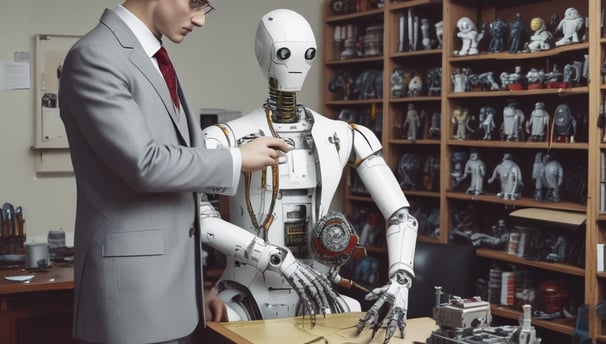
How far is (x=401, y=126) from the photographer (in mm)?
5137

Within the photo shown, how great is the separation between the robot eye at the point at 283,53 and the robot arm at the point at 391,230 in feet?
1.20

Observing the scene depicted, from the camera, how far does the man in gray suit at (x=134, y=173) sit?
156 centimetres

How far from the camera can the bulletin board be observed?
4.54 meters

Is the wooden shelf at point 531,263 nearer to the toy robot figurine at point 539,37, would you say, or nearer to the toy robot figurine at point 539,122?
the toy robot figurine at point 539,122

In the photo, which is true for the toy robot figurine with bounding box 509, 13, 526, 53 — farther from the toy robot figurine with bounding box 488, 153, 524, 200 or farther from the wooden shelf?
the wooden shelf

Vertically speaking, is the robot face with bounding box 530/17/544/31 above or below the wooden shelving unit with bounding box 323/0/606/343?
above

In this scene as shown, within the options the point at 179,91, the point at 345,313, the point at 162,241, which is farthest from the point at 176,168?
the point at 345,313

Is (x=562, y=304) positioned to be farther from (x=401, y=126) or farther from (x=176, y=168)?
(x=176, y=168)

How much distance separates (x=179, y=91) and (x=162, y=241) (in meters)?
0.37

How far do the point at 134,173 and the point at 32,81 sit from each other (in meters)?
3.28

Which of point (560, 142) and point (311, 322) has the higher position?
point (560, 142)

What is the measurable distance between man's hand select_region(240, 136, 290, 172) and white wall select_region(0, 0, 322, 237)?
3.14 m

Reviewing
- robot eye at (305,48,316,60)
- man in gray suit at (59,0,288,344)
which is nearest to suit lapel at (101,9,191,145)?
man in gray suit at (59,0,288,344)

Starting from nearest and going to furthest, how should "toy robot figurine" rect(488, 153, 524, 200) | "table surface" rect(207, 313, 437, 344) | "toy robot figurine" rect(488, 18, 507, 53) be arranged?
1. "table surface" rect(207, 313, 437, 344)
2. "toy robot figurine" rect(488, 153, 524, 200)
3. "toy robot figurine" rect(488, 18, 507, 53)
